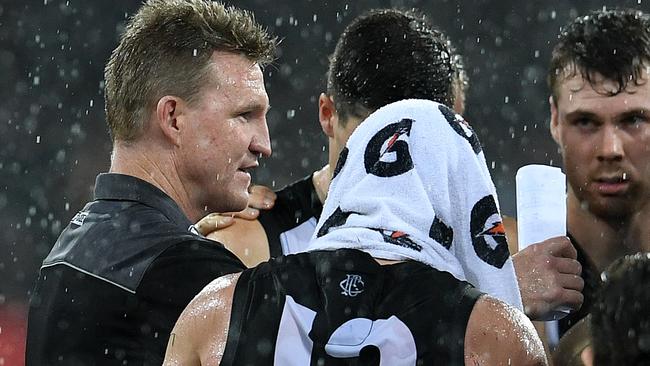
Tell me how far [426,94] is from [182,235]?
0.81 m

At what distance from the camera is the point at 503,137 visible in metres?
8.39

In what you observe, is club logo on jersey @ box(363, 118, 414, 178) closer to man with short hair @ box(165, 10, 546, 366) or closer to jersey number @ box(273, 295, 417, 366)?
man with short hair @ box(165, 10, 546, 366)

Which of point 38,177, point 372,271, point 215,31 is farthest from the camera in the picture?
point 38,177

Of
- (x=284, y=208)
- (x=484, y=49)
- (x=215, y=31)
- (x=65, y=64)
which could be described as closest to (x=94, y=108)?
(x=65, y=64)

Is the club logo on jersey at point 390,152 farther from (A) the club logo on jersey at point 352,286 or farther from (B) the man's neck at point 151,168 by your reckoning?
(B) the man's neck at point 151,168

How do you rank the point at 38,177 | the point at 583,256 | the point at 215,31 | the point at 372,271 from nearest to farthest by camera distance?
the point at 372,271 < the point at 215,31 < the point at 583,256 < the point at 38,177

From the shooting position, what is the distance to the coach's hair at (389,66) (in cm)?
289

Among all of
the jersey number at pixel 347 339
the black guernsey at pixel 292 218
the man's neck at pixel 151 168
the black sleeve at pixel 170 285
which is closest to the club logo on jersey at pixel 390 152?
the jersey number at pixel 347 339

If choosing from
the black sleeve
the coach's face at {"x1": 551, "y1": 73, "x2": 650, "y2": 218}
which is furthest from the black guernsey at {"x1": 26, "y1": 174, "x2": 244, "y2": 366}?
the coach's face at {"x1": 551, "y1": 73, "x2": 650, "y2": 218}

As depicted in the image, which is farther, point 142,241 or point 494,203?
point 142,241

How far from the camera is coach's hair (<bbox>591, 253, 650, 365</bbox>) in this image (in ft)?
4.85

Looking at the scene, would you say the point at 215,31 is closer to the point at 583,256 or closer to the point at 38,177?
the point at 583,256

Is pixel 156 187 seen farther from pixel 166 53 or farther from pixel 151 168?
pixel 166 53

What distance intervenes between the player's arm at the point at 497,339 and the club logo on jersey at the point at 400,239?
0.14 m
